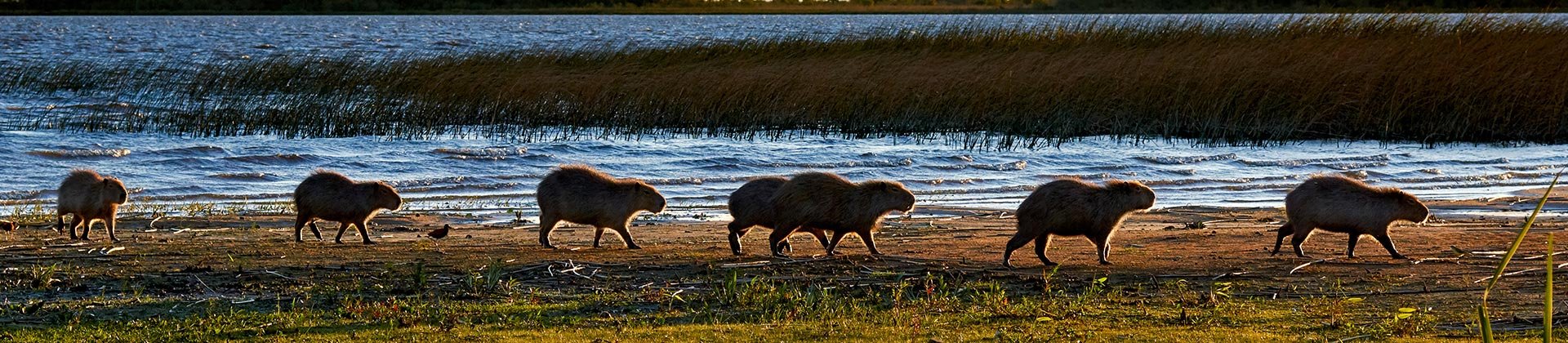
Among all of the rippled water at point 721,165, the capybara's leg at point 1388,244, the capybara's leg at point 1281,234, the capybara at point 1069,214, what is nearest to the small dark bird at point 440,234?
the rippled water at point 721,165

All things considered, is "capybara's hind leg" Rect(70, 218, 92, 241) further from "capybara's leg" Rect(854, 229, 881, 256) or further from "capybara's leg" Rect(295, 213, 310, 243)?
"capybara's leg" Rect(854, 229, 881, 256)

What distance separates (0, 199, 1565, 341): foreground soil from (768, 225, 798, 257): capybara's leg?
0.17 meters

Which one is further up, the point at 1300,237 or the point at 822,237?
the point at 1300,237

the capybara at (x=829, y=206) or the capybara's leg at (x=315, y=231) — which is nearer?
the capybara at (x=829, y=206)

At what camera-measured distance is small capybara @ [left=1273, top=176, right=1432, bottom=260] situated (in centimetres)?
805

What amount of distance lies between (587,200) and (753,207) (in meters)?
1.06

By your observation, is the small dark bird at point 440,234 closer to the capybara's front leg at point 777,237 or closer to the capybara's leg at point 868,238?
the capybara's front leg at point 777,237

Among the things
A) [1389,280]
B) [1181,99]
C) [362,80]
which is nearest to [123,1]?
[362,80]

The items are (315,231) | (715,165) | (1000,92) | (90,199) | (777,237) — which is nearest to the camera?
(777,237)

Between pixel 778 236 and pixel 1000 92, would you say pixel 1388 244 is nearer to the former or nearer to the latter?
pixel 778 236

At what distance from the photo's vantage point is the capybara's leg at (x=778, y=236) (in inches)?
313

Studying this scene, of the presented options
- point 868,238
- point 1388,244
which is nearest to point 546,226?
point 868,238

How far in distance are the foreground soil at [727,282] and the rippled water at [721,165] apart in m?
3.32

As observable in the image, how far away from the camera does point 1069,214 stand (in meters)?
7.73
